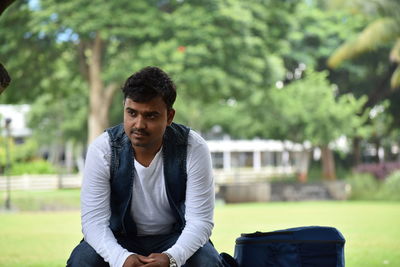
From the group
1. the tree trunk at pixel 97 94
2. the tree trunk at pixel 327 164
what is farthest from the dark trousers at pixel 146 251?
the tree trunk at pixel 327 164

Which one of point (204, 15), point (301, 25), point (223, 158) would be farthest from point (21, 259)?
point (223, 158)

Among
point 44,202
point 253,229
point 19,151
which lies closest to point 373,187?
point 44,202

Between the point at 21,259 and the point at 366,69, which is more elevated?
the point at 366,69

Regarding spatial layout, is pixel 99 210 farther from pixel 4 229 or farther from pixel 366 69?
pixel 366 69

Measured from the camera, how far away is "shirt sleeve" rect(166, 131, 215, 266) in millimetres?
1919

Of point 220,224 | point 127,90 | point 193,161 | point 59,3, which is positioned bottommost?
point 220,224

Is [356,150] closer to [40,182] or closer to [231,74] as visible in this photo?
[231,74]

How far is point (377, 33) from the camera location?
13078 millimetres

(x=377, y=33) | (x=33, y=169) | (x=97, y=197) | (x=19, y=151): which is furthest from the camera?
(x=19, y=151)

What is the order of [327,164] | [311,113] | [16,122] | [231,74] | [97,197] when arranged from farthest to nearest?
[16,122]
[327,164]
[311,113]
[231,74]
[97,197]

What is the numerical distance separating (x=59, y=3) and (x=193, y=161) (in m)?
11.8

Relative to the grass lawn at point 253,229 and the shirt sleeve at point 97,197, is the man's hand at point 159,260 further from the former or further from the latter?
the grass lawn at point 253,229

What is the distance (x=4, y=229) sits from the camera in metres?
7.82

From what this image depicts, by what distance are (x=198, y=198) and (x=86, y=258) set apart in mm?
342
